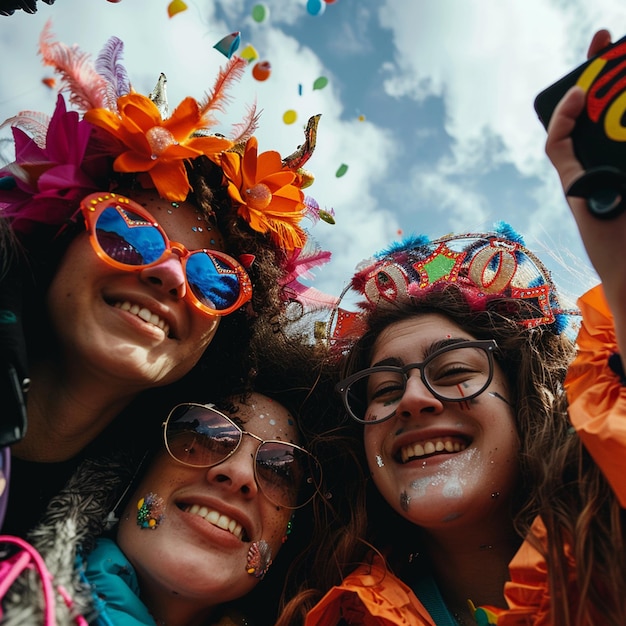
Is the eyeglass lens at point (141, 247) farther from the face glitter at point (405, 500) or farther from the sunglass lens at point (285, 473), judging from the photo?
the face glitter at point (405, 500)

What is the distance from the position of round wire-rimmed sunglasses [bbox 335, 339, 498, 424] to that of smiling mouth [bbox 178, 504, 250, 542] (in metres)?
0.67

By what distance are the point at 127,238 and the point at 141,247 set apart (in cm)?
6

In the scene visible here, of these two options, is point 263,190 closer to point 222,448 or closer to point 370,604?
point 222,448

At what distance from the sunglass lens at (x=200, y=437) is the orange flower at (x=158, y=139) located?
95cm

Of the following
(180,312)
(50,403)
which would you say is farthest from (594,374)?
(50,403)

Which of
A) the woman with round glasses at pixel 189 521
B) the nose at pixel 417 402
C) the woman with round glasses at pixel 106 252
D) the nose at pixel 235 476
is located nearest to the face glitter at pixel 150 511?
the woman with round glasses at pixel 189 521

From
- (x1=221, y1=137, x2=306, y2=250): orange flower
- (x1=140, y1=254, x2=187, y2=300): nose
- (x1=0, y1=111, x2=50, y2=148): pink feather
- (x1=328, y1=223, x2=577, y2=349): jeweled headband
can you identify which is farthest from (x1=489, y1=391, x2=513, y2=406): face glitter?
(x1=0, y1=111, x2=50, y2=148): pink feather

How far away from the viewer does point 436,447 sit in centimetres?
225

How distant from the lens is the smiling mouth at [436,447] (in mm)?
2244

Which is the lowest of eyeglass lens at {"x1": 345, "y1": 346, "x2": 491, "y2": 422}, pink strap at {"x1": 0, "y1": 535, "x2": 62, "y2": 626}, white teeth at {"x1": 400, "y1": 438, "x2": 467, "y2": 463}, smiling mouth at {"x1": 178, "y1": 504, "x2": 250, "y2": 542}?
pink strap at {"x1": 0, "y1": 535, "x2": 62, "y2": 626}

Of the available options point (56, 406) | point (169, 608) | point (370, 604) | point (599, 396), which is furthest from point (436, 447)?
point (56, 406)

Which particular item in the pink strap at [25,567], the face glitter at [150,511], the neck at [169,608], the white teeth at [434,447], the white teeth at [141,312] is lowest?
the neck at [169,608]

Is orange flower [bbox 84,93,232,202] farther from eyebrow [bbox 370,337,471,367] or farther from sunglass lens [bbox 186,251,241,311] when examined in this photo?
eyebrow [bbox 370,337,471,367]

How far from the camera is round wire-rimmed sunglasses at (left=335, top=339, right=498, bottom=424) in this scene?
2.31m
